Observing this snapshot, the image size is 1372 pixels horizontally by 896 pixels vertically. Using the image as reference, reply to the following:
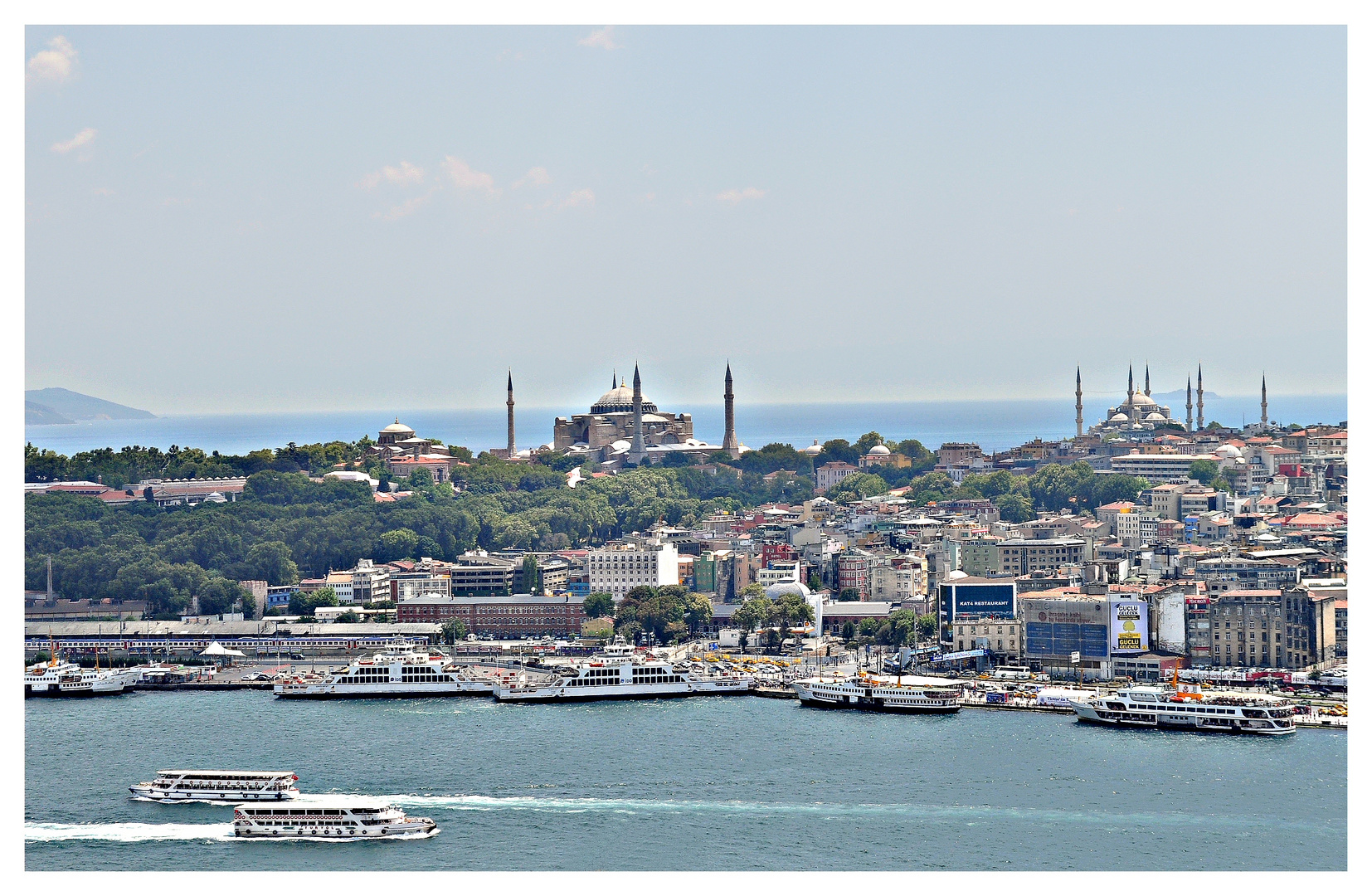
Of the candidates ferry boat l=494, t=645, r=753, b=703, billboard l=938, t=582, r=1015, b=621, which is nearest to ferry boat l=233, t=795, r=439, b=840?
ferry boat l=494, t=645, r=753, b=703

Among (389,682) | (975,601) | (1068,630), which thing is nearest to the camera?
(389,682)

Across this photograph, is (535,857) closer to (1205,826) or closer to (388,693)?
(1205,826)

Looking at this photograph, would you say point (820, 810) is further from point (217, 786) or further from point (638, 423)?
point (638, 423)

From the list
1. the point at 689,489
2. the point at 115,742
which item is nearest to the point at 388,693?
the point at 115,742

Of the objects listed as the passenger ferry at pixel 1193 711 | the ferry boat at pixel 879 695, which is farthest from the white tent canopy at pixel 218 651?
the passenger ferry at pixel 1193 711

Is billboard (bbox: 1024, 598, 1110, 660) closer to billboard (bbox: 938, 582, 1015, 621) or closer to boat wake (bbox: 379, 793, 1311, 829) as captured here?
billboard (bbox: 938, 582, 1015, 621)

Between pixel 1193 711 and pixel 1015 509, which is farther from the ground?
pixel 1015 509

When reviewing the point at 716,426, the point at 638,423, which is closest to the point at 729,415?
the point at 638,423
